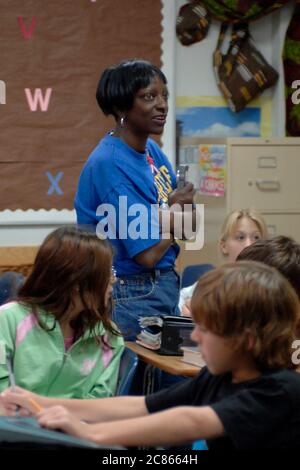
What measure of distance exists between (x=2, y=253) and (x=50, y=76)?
3.39 feet

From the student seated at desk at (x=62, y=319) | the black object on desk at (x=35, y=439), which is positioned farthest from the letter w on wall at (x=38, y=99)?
the black object on desk at (x=35, y=439)

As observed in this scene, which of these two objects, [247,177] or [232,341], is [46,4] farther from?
[232,341]

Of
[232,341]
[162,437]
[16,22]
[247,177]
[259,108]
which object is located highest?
[16,22]

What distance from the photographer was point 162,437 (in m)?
1.57

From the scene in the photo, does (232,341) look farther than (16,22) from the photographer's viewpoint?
No

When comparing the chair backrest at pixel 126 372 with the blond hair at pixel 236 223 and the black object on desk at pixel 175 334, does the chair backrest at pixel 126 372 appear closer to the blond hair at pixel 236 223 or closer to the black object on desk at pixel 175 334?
the black object on desk at pixel 175 334

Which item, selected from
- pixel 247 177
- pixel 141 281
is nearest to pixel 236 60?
pixel 247 177

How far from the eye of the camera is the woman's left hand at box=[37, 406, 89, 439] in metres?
1.56

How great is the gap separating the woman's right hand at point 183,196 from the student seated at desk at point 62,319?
0.49 meters

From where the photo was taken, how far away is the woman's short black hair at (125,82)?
2.90m

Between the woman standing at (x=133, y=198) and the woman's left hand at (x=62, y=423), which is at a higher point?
the woman standing at (x=133, y=198)

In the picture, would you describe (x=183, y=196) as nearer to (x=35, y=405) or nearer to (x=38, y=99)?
(x=35, y=405)
